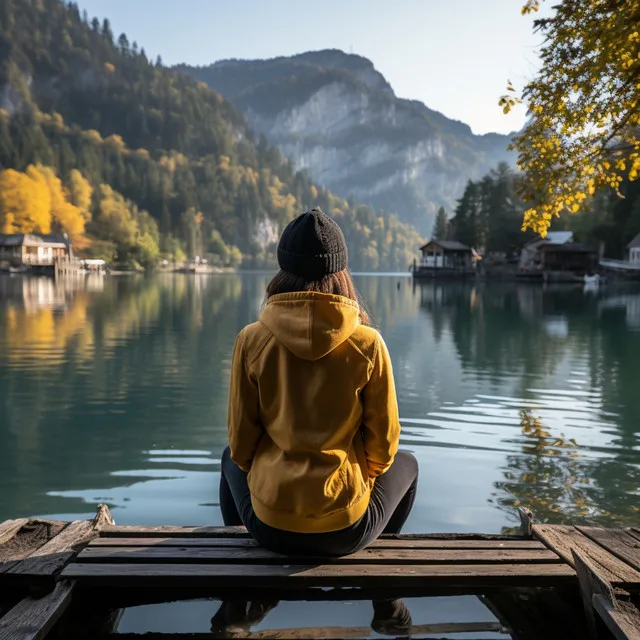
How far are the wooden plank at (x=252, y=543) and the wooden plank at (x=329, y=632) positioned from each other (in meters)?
0.36

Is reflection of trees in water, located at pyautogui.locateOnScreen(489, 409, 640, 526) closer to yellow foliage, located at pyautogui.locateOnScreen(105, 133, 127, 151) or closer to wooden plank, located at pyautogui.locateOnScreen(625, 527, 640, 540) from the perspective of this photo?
wooden plank, located at pyautogui.locateOnScreen(625, 527, 640, 540)

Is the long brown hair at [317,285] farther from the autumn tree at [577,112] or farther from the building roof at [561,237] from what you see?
the building roof at [561,237]

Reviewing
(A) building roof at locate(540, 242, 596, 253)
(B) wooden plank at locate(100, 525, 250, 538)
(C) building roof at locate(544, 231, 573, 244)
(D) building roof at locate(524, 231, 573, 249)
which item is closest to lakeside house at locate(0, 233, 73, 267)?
(D) building roof at locate(524, 231, 573, 249)

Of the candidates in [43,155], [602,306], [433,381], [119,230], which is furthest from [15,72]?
[433,381]

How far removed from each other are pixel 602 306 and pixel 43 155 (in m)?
112

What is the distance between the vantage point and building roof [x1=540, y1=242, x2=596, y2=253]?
6757cm

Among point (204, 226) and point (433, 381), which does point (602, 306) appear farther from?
point (204, 226)

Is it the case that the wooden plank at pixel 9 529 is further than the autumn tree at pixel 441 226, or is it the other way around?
the autumn tree at pixel 441 226

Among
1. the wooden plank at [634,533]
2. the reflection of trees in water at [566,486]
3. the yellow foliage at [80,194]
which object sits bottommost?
the reflection of trees in water at [566,486]

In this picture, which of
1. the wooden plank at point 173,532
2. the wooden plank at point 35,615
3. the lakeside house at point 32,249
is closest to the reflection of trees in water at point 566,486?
the wooden plank at point 173,532

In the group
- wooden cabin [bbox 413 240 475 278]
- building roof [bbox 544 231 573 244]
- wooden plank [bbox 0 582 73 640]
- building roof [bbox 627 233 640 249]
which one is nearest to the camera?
wooden plank [bbox 0 582 73 640]

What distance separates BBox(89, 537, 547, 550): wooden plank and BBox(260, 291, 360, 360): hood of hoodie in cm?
116

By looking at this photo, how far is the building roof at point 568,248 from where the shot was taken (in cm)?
6757

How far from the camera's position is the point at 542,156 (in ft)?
21.4
